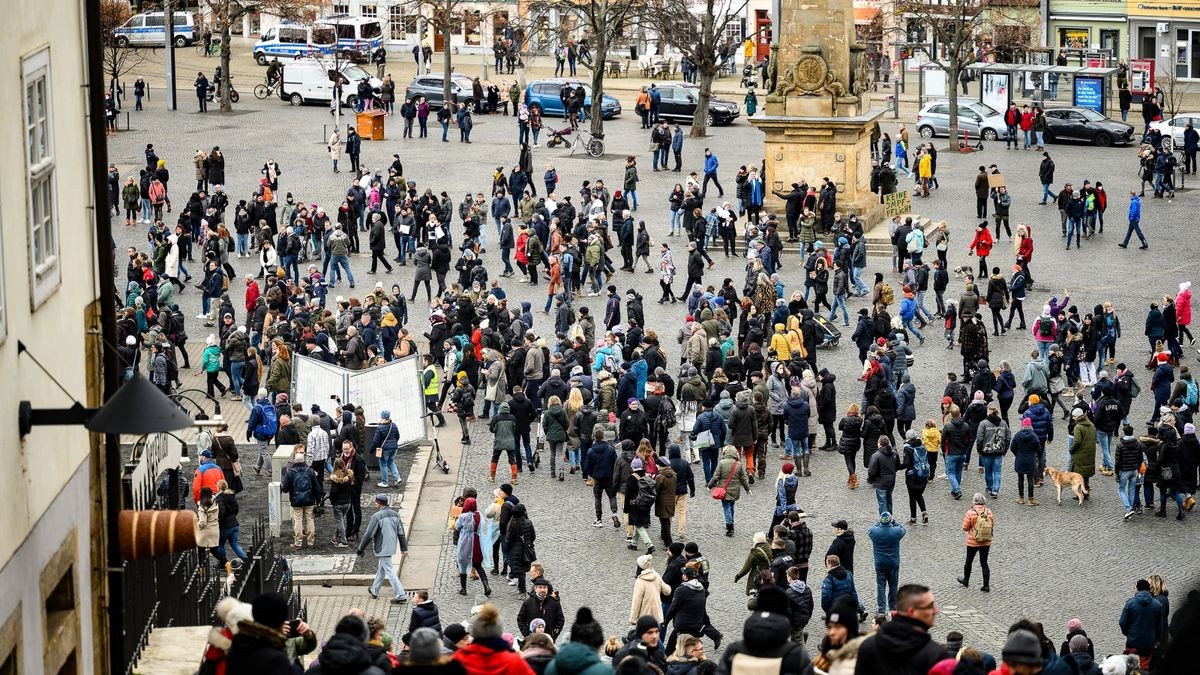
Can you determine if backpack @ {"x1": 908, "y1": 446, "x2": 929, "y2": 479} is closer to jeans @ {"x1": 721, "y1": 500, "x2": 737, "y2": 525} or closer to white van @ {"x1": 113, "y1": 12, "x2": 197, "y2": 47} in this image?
jeans @ {"x1": 721, "y1": 500, "x2": 737, "y2": 525}

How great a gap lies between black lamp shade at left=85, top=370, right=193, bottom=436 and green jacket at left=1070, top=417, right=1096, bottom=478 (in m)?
15.8

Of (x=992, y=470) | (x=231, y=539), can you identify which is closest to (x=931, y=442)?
(x=992, y=470)

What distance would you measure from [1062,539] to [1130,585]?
1662 mm

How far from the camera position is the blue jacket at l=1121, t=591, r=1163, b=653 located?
19.0 m

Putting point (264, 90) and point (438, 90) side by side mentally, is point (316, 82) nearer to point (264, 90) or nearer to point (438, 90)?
point (264, 90)

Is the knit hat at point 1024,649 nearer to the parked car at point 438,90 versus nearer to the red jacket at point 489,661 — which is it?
the red jacket at point 489,661

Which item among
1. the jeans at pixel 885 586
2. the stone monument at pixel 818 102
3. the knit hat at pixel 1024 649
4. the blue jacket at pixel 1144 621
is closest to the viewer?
the knit hat at pixel 1024 649

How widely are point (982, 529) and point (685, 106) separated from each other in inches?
1469

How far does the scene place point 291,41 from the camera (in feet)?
235

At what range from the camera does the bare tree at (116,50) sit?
6162cm

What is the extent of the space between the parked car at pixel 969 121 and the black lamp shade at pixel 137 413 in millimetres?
45349

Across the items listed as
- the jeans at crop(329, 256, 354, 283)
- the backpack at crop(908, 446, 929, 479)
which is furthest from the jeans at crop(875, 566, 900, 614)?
the jeans at crop(329, 256, 354, 283)

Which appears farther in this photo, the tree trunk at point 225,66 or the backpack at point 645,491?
the tree trunk at point 225,66

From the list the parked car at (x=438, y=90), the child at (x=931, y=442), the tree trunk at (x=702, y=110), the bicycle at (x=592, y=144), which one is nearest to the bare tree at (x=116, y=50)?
the parked car at (x=438, y=90)
